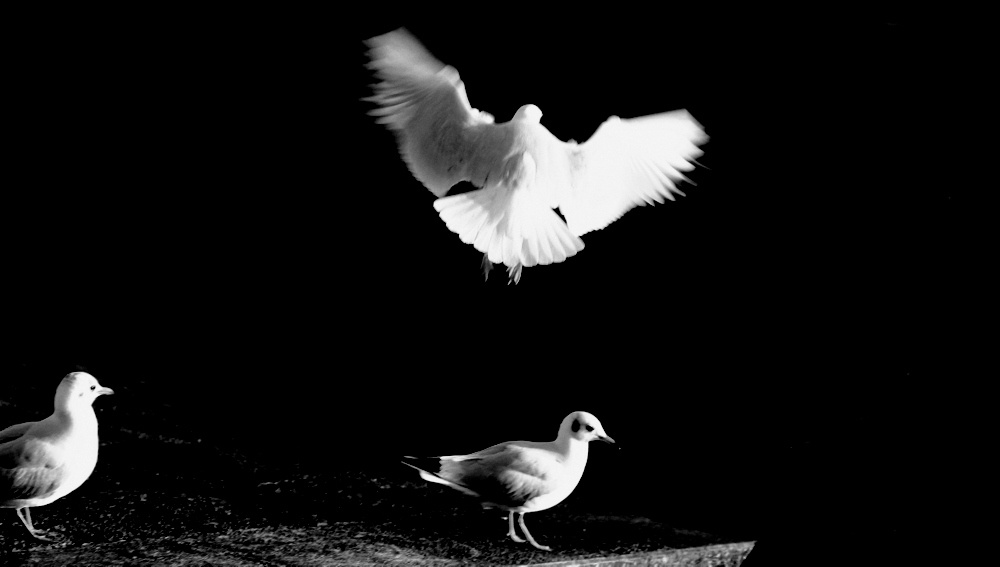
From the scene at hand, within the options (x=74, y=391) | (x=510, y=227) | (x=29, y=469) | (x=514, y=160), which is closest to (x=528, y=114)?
(x=514, y=160)

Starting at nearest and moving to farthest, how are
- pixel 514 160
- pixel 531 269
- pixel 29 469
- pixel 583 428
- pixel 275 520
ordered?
pixel 29 469 → pixel 583 428 → pixel 514 160 → pixel 275 520 → pixel 531 269

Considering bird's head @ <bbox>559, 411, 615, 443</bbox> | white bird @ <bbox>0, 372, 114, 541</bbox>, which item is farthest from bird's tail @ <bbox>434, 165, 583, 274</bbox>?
white bird @ <bbox>0, 372, 114, 541</bbox>

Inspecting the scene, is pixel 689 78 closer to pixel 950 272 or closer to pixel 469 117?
pixel 950 272

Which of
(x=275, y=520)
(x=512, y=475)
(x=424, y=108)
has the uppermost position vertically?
(x=424, y=108)

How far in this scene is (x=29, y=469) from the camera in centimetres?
139

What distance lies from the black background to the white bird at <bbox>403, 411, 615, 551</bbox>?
661mm

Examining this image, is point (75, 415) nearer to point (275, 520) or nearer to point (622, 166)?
point (275, 520)

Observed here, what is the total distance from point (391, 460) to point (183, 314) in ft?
3.54

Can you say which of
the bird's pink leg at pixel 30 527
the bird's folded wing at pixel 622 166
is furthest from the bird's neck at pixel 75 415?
the bird's folded wing at pixel 622 166

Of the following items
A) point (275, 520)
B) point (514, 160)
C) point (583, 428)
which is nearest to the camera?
point (583, 428)

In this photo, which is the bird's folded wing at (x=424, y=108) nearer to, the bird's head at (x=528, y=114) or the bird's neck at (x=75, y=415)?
the bird's head at (x=528, y=114)

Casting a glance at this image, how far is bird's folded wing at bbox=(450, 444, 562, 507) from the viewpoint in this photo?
1.48 meters

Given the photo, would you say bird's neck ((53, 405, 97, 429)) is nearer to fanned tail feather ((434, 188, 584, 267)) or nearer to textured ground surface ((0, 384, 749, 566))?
textured ground surface ((0, 384, 749, 566))

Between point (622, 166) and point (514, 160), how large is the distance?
0.19 metres
